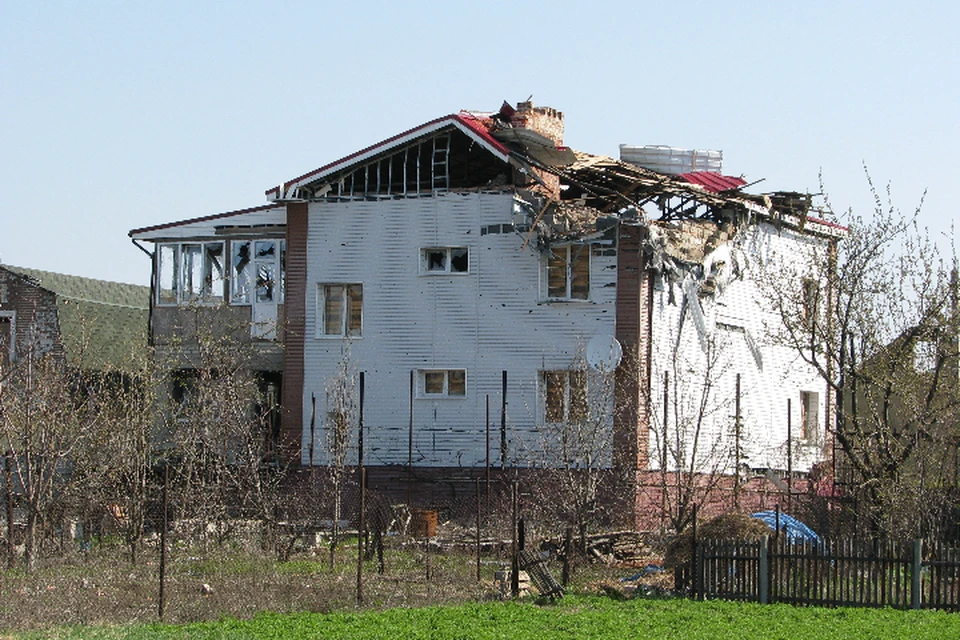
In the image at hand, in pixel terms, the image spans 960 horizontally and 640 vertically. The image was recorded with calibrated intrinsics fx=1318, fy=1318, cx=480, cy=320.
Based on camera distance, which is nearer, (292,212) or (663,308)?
(663,308)

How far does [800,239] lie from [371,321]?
12595 mm

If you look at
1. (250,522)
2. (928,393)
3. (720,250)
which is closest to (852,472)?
(928,393)

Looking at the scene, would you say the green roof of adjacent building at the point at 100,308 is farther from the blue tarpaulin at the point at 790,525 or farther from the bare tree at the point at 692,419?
the blue tarpaulin at the point at 790,525

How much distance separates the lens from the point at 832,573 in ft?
66.3

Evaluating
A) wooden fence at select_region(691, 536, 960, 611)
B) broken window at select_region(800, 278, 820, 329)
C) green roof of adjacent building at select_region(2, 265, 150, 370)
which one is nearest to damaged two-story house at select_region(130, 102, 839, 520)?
broken window at select_region(800, 278, 820, 329)

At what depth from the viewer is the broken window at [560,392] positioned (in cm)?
2975

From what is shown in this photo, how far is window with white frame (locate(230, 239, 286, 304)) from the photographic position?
114ft

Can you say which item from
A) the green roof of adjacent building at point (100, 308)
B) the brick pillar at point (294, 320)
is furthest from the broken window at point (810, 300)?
the green roof of adjacent building at point (100, 308)

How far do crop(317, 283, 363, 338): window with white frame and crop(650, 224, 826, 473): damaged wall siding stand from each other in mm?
7593

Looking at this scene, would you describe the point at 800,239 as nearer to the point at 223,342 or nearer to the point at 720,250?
the point at 720,250

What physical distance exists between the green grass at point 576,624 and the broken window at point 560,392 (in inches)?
406

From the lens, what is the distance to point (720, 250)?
3303 centimetres

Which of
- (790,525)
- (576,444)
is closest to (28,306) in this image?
(576,444)

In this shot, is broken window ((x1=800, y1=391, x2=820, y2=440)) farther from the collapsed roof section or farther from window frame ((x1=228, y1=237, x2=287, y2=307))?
window frame ((x1=228, y1=237, x2=287, y2=307))
